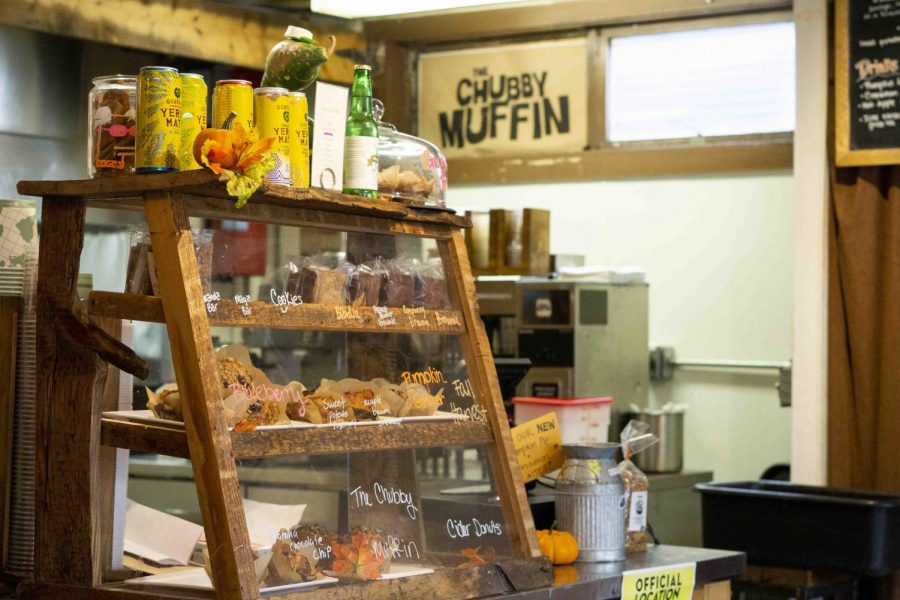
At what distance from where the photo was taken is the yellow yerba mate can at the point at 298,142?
2223 mm

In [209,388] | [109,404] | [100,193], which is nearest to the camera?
[209,388]

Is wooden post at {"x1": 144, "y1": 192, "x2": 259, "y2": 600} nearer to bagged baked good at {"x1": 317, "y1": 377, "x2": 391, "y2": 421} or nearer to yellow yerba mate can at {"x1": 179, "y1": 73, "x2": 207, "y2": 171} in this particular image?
yellow yerba mate can at {"x1": 179, "y1": 73, "x2": 207, "y2": 171}

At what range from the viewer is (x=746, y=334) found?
18.7 ft

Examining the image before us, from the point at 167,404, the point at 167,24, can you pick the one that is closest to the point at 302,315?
the point at 167,404

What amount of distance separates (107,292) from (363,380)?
0.53 metres

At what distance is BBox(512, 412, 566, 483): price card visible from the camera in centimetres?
291

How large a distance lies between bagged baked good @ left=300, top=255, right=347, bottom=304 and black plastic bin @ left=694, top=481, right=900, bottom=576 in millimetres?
2213

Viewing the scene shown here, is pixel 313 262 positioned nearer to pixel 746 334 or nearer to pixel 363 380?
pixel 363 380

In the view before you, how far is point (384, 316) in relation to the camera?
238 centimetres

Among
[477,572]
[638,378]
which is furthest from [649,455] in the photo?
[477,572]

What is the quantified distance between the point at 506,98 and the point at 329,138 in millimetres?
3937

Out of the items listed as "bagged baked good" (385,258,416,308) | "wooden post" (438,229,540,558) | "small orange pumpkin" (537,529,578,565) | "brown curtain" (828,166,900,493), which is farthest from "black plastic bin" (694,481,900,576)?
"bagged baked good" (385,258,416,308)

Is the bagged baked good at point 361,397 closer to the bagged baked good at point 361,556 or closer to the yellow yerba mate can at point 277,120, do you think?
the bagged baked good at point 361,556

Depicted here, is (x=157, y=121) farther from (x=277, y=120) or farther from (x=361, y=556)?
(x=361, y=556)
